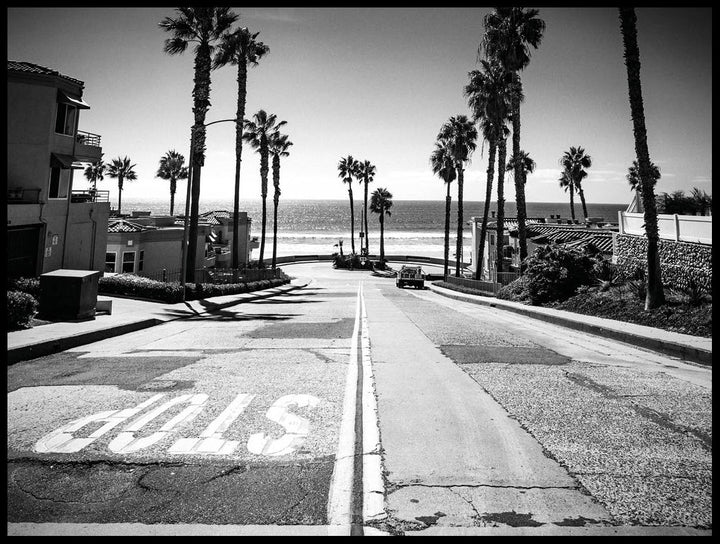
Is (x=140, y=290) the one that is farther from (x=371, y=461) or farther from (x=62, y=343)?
(x=371, y=461)

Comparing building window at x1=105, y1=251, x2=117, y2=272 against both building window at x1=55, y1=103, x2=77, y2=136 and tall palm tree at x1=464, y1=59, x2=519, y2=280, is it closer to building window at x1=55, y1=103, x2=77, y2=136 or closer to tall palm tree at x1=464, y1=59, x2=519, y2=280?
building window at x1=55, y1=103, x2=77, y2=136

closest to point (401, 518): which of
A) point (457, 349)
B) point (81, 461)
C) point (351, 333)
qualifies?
point (81, 461)

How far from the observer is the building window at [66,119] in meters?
21.5

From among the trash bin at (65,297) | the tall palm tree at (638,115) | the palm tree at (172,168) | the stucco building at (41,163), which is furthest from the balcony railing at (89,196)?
the palm tree at (172,168)

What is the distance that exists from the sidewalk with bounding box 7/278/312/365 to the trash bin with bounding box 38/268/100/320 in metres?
0.46

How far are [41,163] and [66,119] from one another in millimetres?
2965

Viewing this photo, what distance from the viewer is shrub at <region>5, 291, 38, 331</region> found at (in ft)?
33.2

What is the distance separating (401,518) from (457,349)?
6392 mm

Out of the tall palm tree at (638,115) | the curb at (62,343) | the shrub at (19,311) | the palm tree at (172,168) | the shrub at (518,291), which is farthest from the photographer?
the palm tree at (172,168)

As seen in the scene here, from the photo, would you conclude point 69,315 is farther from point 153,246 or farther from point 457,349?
point 153,246

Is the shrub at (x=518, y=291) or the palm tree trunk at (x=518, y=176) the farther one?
the palm tree trunk at (x=518, y=176)

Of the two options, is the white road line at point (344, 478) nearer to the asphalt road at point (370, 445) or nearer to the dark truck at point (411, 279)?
the asphalt road at point (370, 445)

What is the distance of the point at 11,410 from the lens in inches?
202

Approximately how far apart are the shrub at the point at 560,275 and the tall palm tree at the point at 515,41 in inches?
202
